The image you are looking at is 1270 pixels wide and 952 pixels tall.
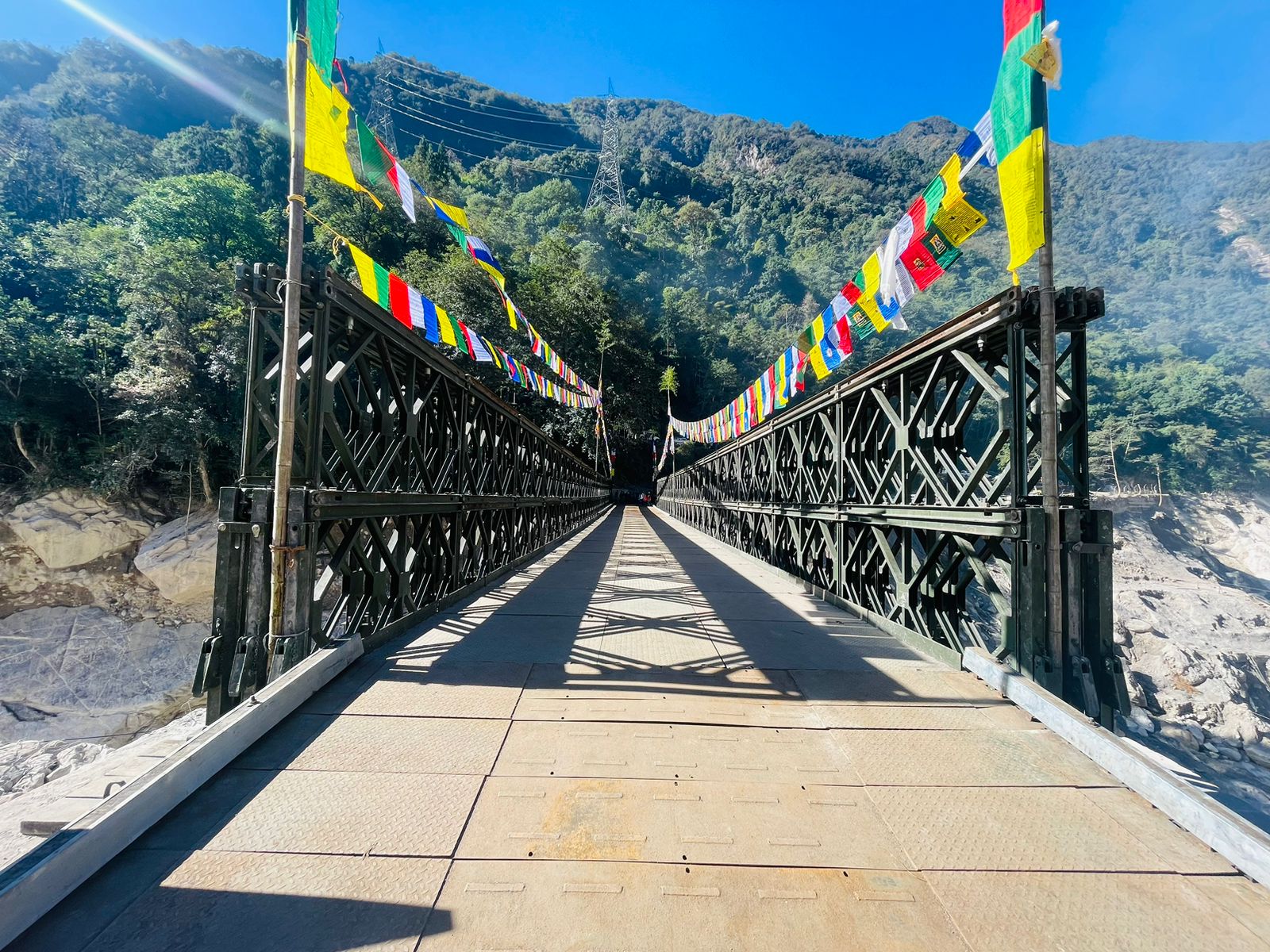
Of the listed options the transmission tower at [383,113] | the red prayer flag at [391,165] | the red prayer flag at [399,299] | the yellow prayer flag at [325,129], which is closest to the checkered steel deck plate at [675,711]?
the yellow prayer flag at [325,129]

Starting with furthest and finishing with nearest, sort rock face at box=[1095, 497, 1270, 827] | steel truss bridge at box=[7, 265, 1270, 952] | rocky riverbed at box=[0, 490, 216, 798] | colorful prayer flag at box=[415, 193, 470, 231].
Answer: rocky riverbed at box=[0, 490, 216, 798]
rock face at box=[1095, 497, 1270, 827]
colorful prayer flag at box=[415, 193, 470, 231]
steel truss bridge at box=[7, 265, 1270, 952]

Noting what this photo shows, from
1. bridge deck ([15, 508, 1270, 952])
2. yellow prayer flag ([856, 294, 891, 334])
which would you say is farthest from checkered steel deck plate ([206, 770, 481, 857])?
yellow prayer flag ([856, 294, 891, 334])

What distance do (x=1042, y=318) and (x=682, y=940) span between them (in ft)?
12.0

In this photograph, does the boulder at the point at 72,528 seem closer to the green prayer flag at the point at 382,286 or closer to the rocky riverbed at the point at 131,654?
the rocky riverbed at the point at 131,654

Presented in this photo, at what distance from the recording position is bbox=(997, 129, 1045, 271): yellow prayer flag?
341 cm

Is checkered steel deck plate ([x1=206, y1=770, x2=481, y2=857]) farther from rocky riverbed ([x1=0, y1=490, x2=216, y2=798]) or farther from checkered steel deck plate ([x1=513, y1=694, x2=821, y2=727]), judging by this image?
rocky riverbed ([x1=0, y1=490, x2=216, y2=798])

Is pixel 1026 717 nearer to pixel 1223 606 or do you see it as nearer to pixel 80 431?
pixel 80 431

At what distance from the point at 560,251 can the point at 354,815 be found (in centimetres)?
5405

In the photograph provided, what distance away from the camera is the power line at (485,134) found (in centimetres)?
10619

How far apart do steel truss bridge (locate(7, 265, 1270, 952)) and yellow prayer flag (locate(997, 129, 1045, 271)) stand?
1.27ft

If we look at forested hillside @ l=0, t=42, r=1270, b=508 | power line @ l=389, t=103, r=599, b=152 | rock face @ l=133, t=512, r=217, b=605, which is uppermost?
power line @ l=389, t=103, r=599, b=152

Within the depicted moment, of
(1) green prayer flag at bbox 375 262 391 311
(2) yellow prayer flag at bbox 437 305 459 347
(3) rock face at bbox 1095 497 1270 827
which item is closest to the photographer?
(1) green prayer flag at bbox 375 262 391 311

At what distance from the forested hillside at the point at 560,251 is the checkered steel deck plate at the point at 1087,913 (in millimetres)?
21127

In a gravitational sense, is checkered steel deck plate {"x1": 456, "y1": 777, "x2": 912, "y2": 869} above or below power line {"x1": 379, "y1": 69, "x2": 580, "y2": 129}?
below
